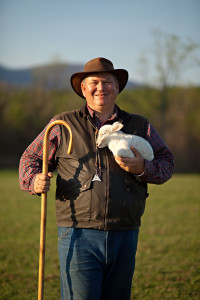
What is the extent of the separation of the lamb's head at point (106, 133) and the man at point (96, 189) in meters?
0.11

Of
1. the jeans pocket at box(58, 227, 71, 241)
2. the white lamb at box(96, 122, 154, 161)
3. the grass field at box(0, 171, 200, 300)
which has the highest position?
the white lamb at box(96, 122, 154, 161)

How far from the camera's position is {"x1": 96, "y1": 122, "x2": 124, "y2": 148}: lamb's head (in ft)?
8.79

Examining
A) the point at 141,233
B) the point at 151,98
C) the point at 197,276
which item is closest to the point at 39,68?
the point at 151,98

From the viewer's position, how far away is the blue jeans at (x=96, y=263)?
2.67 meters

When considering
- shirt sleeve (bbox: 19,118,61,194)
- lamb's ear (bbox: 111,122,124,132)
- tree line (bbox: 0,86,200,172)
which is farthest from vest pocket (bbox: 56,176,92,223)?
tree line (bbox: 0,86,200,172)

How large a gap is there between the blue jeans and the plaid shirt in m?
0.47

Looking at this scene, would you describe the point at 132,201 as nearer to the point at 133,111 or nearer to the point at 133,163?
the point at 133,163

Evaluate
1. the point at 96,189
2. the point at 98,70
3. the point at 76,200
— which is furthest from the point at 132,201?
the point at 98,70

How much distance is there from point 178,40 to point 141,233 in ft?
108

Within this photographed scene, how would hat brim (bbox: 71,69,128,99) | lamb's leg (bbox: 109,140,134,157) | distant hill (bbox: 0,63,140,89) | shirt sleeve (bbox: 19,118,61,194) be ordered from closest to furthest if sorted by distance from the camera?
lamb's leg (bbox: 109,140,134,157) < shirt sleeve (bbox: 19,118,61,194) < hat brim (bbox: 71,69,128,99) < distant hill (bbox: 0,63,140,89)

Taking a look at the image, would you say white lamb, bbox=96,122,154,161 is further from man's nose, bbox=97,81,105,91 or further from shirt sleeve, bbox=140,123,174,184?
man's nose, bbox=97,81,105,91

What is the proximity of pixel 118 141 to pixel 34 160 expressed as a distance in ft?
2.56

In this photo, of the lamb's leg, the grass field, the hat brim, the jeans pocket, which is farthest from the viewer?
the grass field

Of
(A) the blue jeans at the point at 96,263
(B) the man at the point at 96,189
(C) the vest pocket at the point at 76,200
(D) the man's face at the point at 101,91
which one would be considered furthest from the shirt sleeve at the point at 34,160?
(A) the blue jeans at the point at 96,263
